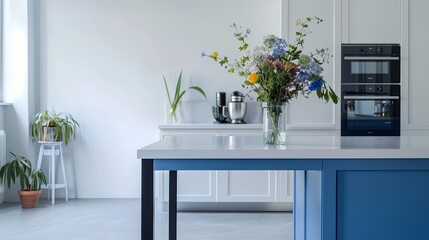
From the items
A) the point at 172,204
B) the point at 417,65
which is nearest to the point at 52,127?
the point at 172,204

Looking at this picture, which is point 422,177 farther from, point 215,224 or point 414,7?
point 414,7

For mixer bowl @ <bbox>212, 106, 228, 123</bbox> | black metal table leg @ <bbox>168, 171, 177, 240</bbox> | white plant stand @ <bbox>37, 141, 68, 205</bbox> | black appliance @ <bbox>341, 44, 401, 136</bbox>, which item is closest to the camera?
black metal table leg @ <bbox>168, 171, 177, 240</bbox>

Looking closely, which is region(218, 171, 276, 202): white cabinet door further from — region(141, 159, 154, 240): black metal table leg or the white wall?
region(141, 159, 154, 240): black metal table leg

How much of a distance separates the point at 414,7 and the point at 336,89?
1.04 metres

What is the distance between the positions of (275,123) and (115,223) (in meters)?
2.66

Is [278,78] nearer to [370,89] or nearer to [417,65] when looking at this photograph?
[370,89]

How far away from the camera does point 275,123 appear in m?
2.60

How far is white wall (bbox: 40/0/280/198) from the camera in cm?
613

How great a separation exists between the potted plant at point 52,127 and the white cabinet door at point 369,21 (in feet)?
9.49

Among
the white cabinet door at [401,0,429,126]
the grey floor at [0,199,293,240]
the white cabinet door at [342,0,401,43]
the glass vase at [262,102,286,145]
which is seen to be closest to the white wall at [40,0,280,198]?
the grey floor at [0,199,293,240]

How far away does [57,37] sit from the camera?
243 inches

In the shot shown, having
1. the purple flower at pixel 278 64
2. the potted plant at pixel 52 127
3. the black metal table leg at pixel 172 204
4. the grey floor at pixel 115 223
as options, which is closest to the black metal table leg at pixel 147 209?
the purple flower at pixel 278 64

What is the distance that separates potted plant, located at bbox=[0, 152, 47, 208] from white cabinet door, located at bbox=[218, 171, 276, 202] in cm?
178

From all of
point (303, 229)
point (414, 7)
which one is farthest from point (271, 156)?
point (414, 7)
